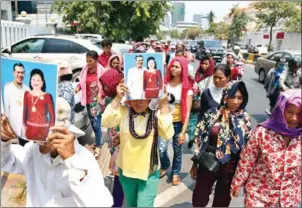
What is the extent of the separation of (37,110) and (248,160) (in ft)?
4.24

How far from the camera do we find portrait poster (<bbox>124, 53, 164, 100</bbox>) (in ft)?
6.88

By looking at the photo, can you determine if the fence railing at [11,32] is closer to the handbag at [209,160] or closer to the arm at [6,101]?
the handbag at [209,160]

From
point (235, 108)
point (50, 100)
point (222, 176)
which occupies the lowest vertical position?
point (222, 176)

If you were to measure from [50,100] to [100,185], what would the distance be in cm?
43

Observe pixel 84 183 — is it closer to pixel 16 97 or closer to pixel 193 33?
pixel 16 97

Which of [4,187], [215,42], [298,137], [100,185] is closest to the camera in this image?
[100,185]

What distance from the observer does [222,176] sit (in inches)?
100.0

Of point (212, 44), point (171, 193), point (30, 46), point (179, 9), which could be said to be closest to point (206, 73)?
point (171, 193)

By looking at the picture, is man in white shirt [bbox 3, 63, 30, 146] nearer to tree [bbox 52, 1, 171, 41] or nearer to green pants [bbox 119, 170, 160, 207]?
green pants [bbox 119, 170, 160, 207]

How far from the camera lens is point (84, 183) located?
1.30 m

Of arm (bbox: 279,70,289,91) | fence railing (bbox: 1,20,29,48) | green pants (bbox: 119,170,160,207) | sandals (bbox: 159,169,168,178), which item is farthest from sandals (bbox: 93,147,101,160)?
fence railing (bbox: 1,20,29,48)

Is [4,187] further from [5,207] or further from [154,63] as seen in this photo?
[154,63]

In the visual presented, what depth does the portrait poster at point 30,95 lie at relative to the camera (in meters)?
1.43

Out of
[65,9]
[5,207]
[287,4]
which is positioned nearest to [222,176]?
Answer: [5,207]
